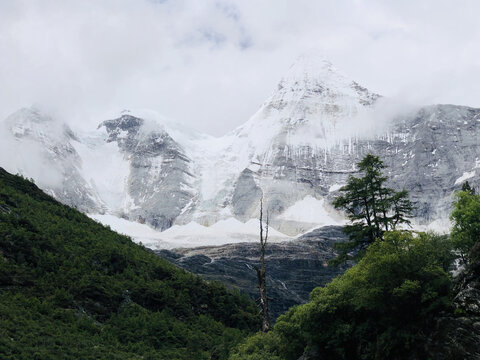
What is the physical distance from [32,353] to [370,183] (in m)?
30.5

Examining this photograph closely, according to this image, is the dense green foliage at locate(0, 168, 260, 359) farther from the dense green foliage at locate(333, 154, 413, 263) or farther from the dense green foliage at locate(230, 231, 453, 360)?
the dense green foliage at locate(230, 231, 453, 360)

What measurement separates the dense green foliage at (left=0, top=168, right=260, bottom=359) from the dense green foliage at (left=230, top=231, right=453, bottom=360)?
24584mm

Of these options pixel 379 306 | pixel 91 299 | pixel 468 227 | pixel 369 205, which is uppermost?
pixel 369 205

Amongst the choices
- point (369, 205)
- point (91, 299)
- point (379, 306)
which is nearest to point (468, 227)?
point (369, 205)

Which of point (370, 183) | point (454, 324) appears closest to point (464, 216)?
point (370, 183)

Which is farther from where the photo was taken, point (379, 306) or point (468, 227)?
point (468, 227)

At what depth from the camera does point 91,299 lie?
71000 millimetres

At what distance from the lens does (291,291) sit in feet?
651

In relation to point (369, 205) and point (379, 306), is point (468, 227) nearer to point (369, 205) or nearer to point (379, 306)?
point (369, 205)

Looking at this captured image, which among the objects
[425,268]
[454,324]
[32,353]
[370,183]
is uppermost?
[370,183]

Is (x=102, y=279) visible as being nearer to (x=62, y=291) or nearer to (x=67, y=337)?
(x=62, y=291)

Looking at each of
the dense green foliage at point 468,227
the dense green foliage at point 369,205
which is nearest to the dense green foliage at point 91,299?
the dense green foliage at point 369,205

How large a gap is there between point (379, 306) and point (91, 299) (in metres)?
49.9

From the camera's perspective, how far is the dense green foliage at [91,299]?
5509 centimetres
